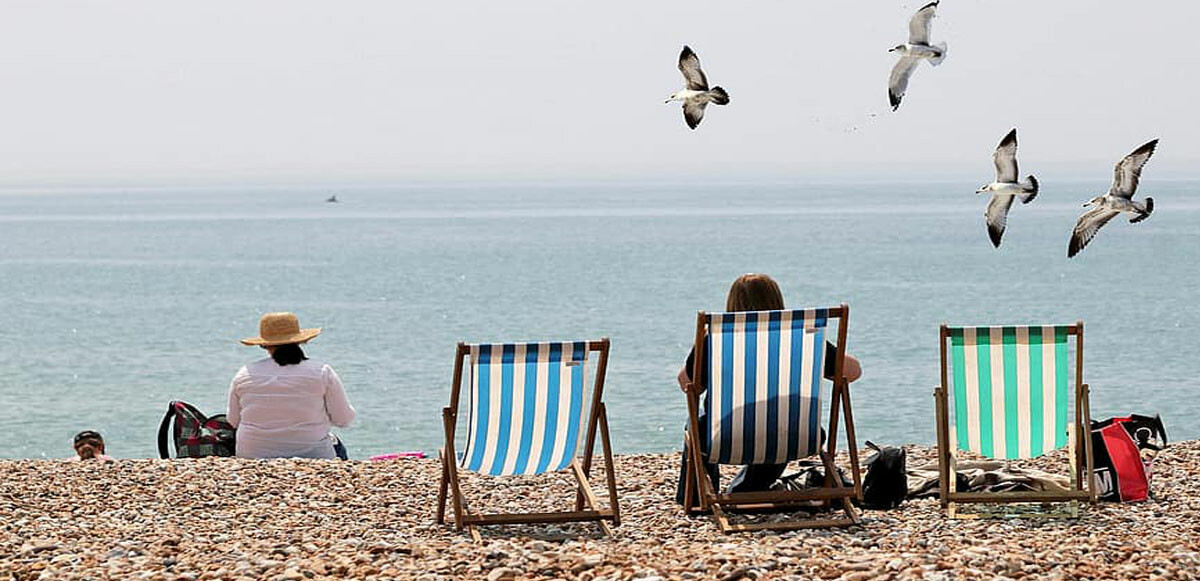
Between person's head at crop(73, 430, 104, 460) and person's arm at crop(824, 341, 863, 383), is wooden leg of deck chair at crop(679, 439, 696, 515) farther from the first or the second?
person's head at crop(73, 430, 104, 460)

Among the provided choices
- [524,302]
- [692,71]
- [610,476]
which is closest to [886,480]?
[610,476]

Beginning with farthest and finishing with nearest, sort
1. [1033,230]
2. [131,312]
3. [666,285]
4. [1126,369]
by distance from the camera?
1. [1033,230]
2. [666,285]
3. [131,312]
4. [1126,369]

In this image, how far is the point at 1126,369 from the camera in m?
24.2

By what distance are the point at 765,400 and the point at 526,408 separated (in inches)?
31.5

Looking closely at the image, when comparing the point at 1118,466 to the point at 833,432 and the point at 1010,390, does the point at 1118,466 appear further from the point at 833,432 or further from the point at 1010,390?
the point at 833,432

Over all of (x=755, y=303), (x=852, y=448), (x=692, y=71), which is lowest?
(x=852, y=448)

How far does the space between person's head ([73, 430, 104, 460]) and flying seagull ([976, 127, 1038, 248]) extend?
4.49 meters

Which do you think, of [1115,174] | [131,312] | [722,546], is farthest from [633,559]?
[131,312]

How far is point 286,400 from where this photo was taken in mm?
7348

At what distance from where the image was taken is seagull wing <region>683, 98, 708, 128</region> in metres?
6.53

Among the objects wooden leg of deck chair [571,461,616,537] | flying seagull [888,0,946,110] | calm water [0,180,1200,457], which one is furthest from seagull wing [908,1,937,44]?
calm water [0,180,1200,457]

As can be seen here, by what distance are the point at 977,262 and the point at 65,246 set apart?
39709 millimetres

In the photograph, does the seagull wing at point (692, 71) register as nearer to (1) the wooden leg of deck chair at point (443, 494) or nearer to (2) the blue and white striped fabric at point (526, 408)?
(2) the blue and white striped fabric at point (526, 408)

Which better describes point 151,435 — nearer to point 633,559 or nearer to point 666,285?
point 633,559
